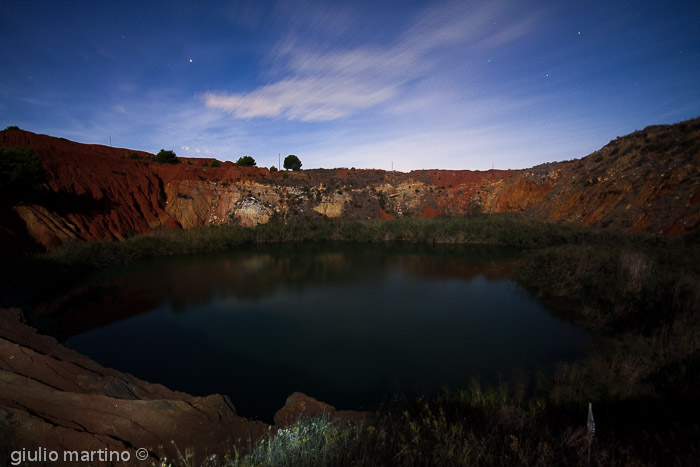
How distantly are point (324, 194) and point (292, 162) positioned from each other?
61.0 ft

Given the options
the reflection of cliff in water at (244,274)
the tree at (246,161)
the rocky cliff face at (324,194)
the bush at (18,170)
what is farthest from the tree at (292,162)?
the bush at (18,170)

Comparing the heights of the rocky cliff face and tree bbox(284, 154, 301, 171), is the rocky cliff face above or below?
below

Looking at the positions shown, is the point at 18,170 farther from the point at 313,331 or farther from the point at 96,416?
the point at 96,416

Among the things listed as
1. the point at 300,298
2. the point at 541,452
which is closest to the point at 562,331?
the point at 541,452

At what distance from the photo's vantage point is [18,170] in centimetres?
1509

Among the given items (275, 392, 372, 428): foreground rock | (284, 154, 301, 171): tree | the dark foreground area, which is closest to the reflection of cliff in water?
the dark foreground area

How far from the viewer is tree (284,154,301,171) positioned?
46.8 m

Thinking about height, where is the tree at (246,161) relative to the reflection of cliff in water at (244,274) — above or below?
above

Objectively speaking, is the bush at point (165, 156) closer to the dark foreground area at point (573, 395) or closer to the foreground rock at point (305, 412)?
the dark foreground area at point (573, 395)

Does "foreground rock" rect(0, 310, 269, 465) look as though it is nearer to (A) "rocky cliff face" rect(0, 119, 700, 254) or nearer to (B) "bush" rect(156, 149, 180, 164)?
(A) "rocky cliff face" rect(0, 119, 700, 254)

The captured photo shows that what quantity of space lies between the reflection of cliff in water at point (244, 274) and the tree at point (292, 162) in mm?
27227

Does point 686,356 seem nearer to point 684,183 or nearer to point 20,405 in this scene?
point 20,405

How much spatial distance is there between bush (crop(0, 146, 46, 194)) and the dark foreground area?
573 centimetres

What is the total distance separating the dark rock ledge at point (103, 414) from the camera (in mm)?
2818
